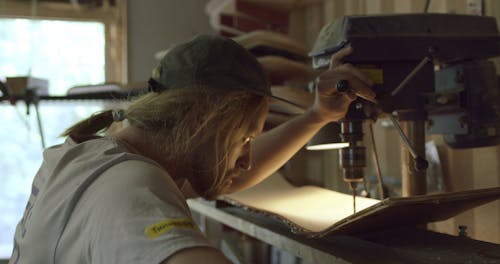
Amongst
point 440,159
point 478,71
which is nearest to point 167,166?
point 478,71

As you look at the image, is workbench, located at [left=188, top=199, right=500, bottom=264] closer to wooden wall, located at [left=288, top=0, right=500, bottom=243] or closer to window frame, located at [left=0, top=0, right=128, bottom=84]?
wooden wall, located at [left=288, top=0, right=500, bottom=243]

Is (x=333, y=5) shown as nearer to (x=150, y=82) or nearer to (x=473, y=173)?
(x=473, y=173)

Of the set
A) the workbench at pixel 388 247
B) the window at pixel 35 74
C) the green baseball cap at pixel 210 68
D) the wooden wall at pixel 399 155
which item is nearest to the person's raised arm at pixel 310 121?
the green baseball cap at pixel 210 68

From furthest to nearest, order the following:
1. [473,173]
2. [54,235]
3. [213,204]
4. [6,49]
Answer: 1. [6,49]
2. [213,204]
3. [473,173]
4. [54,235]

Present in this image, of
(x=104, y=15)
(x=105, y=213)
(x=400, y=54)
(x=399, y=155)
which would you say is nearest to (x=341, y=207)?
(x=400, y=54)

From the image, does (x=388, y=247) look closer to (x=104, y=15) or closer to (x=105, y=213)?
(x=105, y=213)

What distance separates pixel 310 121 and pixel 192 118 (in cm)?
48

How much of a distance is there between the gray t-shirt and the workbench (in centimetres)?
26

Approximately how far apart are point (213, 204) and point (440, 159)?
661 millimetres

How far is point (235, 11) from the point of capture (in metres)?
2.25

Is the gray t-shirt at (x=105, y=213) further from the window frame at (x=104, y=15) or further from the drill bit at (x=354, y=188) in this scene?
the window frame at (x=104, y=15)

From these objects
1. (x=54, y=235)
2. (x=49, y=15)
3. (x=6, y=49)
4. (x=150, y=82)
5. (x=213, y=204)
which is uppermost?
(x=49, y=15)

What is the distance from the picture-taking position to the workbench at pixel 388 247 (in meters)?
0.78

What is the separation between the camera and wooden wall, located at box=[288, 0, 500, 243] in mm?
1288
